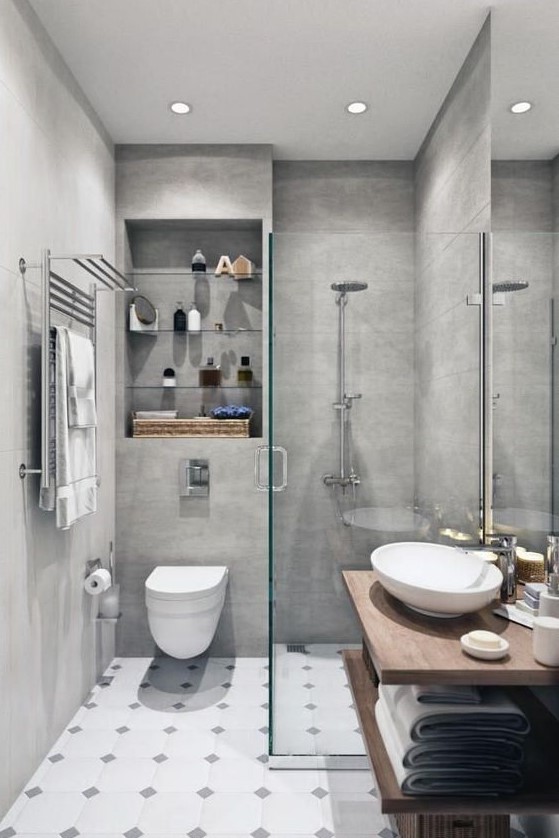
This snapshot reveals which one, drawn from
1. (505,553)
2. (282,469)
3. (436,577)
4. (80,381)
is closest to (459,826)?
(436,577)

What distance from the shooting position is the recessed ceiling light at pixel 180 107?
8.86ft

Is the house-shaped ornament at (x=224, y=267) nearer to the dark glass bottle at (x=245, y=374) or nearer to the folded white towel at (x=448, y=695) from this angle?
the dark glass bottle at (x=245, y=374)

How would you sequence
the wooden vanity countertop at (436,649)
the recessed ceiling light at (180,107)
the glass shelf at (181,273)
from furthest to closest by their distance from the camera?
the glass shelf at (181,273), the recessed ceiling light at (180,107), the wooden vanity countertop at (436,649)

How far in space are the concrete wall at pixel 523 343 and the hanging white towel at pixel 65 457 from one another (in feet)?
5.08

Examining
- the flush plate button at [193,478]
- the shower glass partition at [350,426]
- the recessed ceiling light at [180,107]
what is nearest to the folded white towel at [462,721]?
the shower glass partition at [350,426]

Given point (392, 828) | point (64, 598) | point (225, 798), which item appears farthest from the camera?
point (64, 598)

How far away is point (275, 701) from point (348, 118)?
261 centimetres

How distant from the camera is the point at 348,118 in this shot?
283 centimetres

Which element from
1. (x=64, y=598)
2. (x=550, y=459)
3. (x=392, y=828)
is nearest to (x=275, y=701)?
(x=392, y=828)

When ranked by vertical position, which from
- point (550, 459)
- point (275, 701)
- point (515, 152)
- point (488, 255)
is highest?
point (515, 152)

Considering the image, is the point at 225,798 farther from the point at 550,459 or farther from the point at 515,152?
the point at 515,152

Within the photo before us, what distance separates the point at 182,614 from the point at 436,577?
121cm

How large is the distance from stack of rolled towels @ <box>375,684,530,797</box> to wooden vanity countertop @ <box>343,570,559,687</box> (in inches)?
4.8

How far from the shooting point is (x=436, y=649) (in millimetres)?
1467
